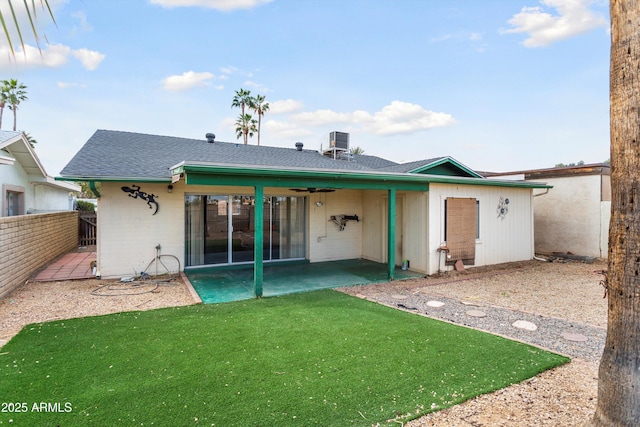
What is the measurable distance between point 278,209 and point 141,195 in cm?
385

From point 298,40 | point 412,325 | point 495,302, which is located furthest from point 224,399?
point 298,40

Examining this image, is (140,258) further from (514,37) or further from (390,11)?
(514,37)

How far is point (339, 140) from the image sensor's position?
1350cm

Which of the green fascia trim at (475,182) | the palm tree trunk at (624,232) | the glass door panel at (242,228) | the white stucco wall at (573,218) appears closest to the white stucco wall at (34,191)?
the glass door panel at (242,228)

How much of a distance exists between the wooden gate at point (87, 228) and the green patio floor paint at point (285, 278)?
27.8ft

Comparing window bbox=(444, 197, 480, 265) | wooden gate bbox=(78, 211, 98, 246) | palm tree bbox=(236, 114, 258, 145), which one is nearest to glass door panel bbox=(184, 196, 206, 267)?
A: window bbox=(444, 197, 480, 265)

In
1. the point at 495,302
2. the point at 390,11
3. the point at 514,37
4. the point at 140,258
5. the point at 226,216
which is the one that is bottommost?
the point at 495,302

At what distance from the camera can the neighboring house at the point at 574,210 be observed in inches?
444

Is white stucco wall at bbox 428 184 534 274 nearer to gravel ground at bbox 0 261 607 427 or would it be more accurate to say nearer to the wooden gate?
gravel ground at bbox 0 261 607 427

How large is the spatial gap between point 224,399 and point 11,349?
10.1 feet

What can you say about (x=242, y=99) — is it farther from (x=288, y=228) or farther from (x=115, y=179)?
(x=115, y=179)

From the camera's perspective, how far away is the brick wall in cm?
636

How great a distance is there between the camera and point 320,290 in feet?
23.6

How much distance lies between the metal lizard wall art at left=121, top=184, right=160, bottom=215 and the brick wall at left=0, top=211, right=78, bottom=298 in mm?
2208
